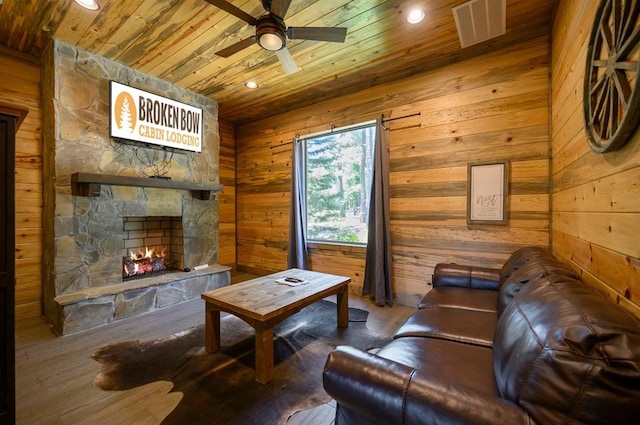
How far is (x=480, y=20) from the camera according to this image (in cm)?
236

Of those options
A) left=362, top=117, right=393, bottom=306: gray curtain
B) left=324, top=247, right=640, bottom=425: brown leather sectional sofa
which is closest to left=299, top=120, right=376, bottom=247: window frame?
left=362, top=117, right=393, bottom=306: gray curtain

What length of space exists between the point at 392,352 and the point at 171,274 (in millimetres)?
3168

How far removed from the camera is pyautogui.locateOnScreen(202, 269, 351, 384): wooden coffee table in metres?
1.88

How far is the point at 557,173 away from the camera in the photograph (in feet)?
7.56

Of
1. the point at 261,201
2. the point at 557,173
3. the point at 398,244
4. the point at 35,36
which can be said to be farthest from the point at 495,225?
the point at 35,36

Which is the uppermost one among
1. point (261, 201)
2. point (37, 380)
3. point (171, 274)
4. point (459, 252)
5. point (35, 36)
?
point (35, 36)

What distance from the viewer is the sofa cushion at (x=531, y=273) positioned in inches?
58.8

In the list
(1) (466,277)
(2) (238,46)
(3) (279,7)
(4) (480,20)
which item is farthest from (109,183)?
(4) (480,20)

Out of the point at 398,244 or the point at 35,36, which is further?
the point at 398,244

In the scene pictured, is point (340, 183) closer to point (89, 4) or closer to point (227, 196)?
point (227, 196)

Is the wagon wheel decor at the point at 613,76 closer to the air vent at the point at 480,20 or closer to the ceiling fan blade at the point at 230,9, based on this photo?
the air vent at the point at 480,20

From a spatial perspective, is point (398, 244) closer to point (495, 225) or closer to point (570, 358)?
point (495, 225)

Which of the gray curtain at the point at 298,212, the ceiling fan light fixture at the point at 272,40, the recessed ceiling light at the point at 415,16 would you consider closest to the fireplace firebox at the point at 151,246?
the gray curtain at the point at 298,212

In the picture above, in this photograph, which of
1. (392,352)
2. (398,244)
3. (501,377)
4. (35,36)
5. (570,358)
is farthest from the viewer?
(398,244)
